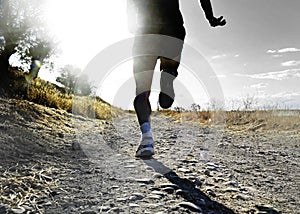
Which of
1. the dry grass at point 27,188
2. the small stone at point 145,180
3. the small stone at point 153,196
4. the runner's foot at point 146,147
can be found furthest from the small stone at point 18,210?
the runner's foot at point 146,147

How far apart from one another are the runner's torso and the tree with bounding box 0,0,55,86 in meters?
7.46

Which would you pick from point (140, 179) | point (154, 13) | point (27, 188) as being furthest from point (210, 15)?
point (27, 188)

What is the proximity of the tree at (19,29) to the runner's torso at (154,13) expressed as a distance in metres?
7.46

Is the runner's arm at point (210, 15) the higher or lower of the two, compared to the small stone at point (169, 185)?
higher

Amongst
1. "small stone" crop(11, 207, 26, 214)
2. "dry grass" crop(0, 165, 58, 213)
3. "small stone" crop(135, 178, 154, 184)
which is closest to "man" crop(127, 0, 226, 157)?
"small stone" crop(135, 178, 154, 184)

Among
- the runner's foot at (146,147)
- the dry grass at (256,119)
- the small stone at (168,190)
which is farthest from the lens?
the dry grass at (256,119)

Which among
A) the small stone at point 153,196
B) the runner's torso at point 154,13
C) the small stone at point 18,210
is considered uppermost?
the runner's torso at point 154,13

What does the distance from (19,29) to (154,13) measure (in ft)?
31.6

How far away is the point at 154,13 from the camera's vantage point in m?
2.93

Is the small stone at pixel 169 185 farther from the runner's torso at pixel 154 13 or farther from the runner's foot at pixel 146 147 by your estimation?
the runner's torso at pixel 154 13

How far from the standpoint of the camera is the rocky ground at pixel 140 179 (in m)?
1.62

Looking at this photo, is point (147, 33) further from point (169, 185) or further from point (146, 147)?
point (169, 185)

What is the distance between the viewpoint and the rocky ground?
1.62m

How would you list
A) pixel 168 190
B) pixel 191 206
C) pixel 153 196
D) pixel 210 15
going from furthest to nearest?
pixel 210 15 → pixel 168 190 → pixel 153 196 → pixel 191 206
